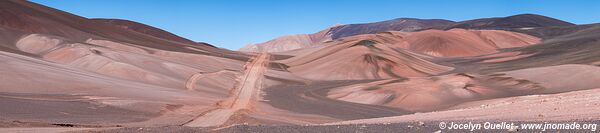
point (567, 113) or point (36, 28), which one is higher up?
point (36, 28)

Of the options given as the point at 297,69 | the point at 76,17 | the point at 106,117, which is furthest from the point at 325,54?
the point at 106,117

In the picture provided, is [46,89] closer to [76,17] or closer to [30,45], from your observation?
[30,45]

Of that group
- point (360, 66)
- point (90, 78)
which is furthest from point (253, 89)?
point (360, 66)

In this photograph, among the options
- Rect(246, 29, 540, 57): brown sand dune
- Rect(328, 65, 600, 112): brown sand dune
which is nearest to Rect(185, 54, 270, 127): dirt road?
Rect(328, 65, 600, 112): brown sand dune

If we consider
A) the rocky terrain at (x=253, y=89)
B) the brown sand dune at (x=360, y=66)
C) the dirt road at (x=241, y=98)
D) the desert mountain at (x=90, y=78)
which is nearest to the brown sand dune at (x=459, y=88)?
the rocky terrain at (x=253, y=89)

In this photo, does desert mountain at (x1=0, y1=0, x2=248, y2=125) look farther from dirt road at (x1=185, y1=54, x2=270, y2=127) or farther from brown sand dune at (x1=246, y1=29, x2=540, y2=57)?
brown sand dune at (x1=246, y1=29, x2=540, y2=57)

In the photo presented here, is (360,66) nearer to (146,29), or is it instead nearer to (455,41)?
(455,41)

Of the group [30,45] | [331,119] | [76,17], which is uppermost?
[76,17]

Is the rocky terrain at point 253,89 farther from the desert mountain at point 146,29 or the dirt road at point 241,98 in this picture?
the desert mountain at point 146,29
